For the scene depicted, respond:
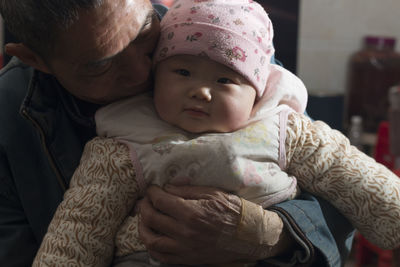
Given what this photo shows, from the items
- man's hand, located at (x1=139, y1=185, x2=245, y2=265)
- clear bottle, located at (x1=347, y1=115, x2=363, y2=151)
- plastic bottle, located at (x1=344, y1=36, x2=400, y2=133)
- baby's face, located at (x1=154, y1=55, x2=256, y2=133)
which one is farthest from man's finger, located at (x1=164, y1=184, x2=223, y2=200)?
plastic bottle, located at (x1=344, y1=36, x2=400, y2=133)

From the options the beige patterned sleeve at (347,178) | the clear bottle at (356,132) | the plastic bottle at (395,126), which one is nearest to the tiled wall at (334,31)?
the clear bottle at (356,132)

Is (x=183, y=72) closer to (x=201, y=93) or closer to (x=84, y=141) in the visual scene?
(x=201, y=93)

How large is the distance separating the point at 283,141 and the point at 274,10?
124cm

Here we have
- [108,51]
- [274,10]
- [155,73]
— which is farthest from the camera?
[274,10]

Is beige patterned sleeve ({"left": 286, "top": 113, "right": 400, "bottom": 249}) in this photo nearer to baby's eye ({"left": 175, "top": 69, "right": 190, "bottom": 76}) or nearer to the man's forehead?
baby's eye ({"left": 175, "top": 69, "right": 190, "bottom": 76})

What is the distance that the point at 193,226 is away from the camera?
0.97 metres

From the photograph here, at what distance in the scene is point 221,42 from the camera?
38.6 inches

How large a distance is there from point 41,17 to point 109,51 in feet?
0.45

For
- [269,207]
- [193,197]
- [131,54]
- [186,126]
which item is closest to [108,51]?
[131,54]

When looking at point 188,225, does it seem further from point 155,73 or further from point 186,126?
point 155,73

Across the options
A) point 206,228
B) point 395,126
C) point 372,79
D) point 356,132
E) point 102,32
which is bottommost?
point 356,132

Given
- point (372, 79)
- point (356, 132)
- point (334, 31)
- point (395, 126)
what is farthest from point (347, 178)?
point (334, 31)

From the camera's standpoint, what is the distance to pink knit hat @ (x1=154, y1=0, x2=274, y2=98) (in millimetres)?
980

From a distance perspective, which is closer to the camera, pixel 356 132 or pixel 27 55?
pixel 27 55
